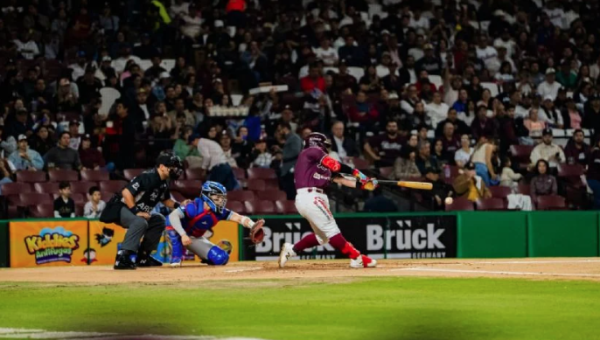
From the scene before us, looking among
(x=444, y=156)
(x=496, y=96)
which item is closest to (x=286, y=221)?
(x=444, y=156)

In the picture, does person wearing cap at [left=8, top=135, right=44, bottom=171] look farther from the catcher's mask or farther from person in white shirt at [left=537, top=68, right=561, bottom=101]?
person in white shirt at [left=537, top=68, right=561, bottom=101]

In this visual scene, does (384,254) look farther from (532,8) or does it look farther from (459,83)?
(532,8)

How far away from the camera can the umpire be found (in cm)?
1683

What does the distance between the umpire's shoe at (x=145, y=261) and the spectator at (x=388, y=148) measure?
727cm

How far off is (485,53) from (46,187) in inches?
490

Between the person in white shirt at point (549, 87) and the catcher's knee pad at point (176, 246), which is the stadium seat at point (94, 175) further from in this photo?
the person in white shirt at point (549, 87)

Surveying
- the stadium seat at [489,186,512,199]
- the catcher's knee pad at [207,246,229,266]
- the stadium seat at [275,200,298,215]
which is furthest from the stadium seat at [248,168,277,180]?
the catcher's knee pad at [207,246,229,266]

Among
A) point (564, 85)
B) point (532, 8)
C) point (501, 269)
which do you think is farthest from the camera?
point (532, 8)

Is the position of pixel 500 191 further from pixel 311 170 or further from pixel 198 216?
pixel 198 216

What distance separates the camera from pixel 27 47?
25328 millimetres

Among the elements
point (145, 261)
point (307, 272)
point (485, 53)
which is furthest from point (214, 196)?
point (485, 53)

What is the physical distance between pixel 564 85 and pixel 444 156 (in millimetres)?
5914

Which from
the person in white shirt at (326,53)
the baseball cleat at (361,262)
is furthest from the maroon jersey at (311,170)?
the person in white shirt at (326,53)

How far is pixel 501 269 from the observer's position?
56.5 feet
